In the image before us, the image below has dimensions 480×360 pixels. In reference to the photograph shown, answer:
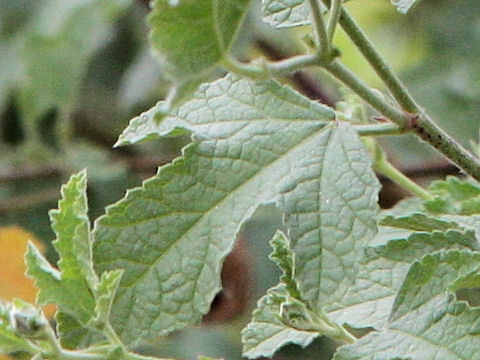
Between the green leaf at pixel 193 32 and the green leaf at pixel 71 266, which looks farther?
the green leaf at pixel 71 266

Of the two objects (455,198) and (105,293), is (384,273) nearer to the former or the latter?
(455,198)

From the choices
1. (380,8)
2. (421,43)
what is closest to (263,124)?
(421,43)

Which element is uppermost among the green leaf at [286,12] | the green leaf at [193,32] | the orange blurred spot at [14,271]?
the green leaf at [193,32]

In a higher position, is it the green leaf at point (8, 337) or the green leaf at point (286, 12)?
the green leaf at point (286, 12)

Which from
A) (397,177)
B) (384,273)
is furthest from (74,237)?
(397,177)

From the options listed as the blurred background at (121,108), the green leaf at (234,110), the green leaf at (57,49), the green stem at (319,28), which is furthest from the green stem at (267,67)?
the green leaf at (57,49)

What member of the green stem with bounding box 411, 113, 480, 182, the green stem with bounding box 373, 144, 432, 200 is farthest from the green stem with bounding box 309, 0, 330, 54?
the green stem with bounding box 373, 144, 432, 200

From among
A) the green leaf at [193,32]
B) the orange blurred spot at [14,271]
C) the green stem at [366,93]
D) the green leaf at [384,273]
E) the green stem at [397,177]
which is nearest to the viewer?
the green leaf at [193,32]

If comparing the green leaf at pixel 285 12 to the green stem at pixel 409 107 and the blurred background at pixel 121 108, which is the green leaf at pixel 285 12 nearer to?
the green stem at pixel 409 107
